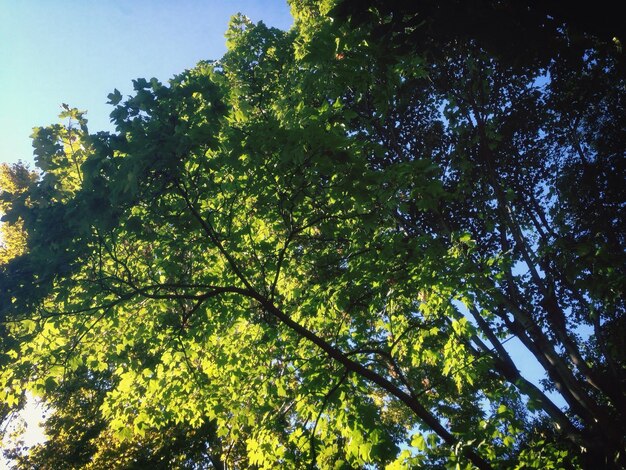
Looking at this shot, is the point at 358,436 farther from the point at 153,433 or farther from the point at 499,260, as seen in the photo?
the point at 153,433

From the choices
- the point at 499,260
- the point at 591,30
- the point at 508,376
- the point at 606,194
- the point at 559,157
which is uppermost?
the point at 559,157

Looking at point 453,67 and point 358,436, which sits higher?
point 453,67

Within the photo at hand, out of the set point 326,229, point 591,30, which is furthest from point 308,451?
point 591,30

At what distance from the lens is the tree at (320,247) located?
3.66 metres

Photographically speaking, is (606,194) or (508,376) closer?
(508,376)

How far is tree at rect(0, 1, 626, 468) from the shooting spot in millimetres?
3658

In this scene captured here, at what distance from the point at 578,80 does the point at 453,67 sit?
3.26m

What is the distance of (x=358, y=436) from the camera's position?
3.99 m

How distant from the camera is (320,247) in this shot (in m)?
7.14

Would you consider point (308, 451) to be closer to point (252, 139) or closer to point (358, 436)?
point (358, 436)

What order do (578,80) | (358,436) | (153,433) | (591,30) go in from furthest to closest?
1. (153,433)
2. (578,80)
3. (358,436)
4. (591,30)

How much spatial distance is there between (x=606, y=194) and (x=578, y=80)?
325 cm

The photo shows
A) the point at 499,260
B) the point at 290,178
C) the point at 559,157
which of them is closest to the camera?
the point at 290,178

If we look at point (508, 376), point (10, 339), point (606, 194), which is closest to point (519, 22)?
point (10, 339)
